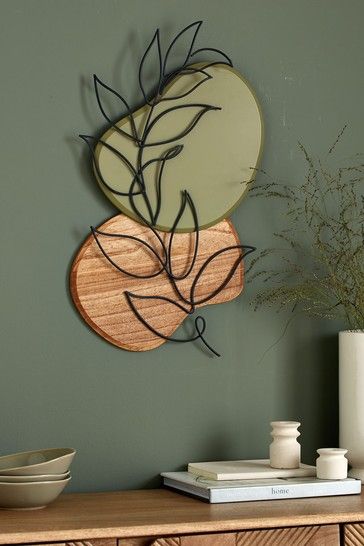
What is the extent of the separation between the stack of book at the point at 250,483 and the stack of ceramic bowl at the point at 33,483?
31cm

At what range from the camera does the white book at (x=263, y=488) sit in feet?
6.98

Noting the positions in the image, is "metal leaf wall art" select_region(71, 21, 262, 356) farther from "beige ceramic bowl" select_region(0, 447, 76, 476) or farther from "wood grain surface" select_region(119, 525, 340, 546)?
"wood grain surface" select_region(119, 525, 340, 546)

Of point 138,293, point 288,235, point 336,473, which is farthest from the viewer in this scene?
point 288,235

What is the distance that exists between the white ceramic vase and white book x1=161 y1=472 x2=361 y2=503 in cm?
15

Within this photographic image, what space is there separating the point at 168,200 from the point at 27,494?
2.65 feet

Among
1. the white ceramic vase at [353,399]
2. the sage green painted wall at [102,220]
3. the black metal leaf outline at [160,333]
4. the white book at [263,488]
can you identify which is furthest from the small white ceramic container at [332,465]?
the black metal leaf outline at [160,333]

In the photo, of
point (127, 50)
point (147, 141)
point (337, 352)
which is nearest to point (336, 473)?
point (337, 352)

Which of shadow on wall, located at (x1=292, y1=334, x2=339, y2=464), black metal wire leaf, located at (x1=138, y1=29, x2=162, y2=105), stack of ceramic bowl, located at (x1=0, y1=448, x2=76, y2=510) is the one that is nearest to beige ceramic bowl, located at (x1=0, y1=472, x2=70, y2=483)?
stack of ceramic bowl, located at (x1=0, y1=448, x2=76, y2=510)

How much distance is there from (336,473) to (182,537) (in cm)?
47

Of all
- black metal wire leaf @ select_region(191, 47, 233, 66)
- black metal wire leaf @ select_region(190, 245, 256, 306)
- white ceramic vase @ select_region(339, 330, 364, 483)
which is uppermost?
black metal wire leaf @ select_region(191, 47, 233, 66)

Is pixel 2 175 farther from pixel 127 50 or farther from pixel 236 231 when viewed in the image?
pixel 236 231

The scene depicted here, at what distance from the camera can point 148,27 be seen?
245 centimetres

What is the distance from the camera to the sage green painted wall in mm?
2322

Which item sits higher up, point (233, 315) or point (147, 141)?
point (147, 141)
